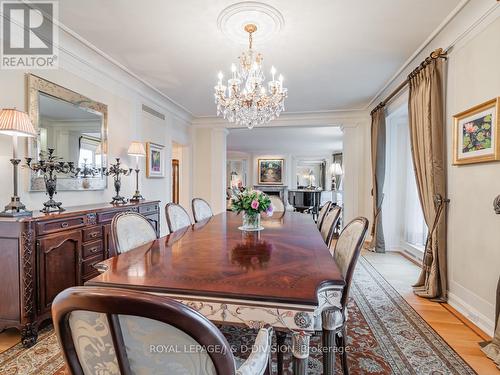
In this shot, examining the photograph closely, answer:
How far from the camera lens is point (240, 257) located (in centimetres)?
147

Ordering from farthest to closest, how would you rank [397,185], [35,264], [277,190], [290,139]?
[277,190]
[290,139]
[397,185]
[35,264]

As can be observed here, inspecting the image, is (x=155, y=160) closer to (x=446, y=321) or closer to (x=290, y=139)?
(x=446, y=321)

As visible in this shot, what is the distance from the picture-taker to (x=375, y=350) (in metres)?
1.88

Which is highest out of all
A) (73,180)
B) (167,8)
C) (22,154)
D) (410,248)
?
(167,8)

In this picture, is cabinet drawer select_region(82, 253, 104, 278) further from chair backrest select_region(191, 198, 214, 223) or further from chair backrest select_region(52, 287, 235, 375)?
chair backrest select_region(52, 287, 235, 375)

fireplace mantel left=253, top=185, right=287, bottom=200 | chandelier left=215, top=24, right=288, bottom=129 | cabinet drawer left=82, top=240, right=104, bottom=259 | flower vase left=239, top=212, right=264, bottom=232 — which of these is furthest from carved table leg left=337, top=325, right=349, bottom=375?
fireplace mantel left=253, top=185, right=287, bottom=200

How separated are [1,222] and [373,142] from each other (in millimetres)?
4904

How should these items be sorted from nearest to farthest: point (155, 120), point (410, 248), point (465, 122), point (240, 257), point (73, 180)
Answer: point (240, 257), point (465, 122), point (73, 180), point (410, 248), point (155, 120)

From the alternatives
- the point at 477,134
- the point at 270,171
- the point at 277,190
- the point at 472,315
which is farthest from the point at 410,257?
the point at 270,171

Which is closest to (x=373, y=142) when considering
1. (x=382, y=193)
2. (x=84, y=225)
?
(x=382, y=193)

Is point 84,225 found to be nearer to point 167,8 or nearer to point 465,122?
point 167,8

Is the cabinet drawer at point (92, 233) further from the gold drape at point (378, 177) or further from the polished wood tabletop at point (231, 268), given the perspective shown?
the gold drape at point (378, 177)

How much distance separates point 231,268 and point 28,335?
5.76 ft

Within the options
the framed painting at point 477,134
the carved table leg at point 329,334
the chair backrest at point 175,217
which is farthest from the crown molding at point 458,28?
the chair backrest at point 175,217
